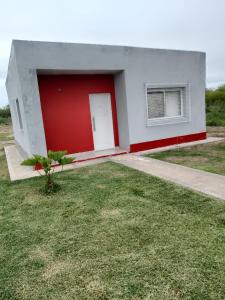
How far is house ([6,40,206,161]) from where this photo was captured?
6969 millimetres

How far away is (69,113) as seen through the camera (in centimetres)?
835

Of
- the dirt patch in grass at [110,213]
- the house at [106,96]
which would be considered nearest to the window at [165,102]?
the house at [106,96]

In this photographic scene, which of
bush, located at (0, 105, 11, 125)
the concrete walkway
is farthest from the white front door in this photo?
bush, located at (0, 105, 11, 125)

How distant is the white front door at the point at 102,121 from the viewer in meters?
8.79

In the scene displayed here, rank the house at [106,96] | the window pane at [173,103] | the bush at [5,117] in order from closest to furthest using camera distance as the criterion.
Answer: the house at [106,96], the window pane at [173,103], the bush at [5,117]

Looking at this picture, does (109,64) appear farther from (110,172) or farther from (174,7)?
(174,7)

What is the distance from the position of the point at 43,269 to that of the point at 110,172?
3.81m

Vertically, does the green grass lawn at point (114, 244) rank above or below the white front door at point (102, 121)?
below

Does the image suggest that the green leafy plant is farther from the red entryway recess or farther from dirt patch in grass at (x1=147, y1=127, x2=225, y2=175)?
dirt patch in grass at (x1=147, y1=127, x2=225, y2=175)

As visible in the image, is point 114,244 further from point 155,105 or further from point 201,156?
point 155,105

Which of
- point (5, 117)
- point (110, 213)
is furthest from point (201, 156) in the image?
point (5, 117)

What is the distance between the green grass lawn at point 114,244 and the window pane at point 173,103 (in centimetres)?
522

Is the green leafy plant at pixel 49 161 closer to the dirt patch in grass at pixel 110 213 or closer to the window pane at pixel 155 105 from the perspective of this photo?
the dirt patch in grass at pixel 110 213

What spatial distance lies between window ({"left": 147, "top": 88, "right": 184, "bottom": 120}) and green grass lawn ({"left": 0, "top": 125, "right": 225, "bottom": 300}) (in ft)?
15.4
